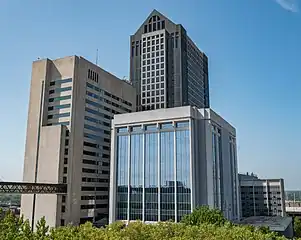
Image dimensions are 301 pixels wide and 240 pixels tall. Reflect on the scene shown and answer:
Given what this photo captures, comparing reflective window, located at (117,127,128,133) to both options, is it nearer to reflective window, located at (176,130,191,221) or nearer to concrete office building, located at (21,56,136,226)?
concrete office building, located at (21,56,136,226)

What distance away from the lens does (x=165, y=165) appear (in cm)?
5591

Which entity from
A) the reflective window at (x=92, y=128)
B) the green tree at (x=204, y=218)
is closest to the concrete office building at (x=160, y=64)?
the reflective window at (x=92, y=128)

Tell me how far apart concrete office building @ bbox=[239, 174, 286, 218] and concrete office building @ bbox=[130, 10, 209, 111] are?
32723 mm

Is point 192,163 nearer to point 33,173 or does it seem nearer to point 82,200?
point 82,200

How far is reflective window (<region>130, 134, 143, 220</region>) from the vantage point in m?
56.4

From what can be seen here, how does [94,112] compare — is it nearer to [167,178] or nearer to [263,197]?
[167,178]

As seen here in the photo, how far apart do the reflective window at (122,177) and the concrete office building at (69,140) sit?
817 centimetres

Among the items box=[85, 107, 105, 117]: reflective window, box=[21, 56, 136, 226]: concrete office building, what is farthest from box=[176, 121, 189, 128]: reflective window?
box=[85, 107, 105, 117]: reflective window

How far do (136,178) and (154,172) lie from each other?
375 cm

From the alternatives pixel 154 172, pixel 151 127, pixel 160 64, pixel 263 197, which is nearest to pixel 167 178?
pixel 154 172

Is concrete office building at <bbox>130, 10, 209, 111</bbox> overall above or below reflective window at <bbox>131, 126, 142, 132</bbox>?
above

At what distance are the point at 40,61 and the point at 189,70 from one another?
5537 cm

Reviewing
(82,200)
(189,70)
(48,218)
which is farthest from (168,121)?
A: (189,70)

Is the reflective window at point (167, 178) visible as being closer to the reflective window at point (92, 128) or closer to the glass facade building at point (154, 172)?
the glass facade building at point (154, 172)
